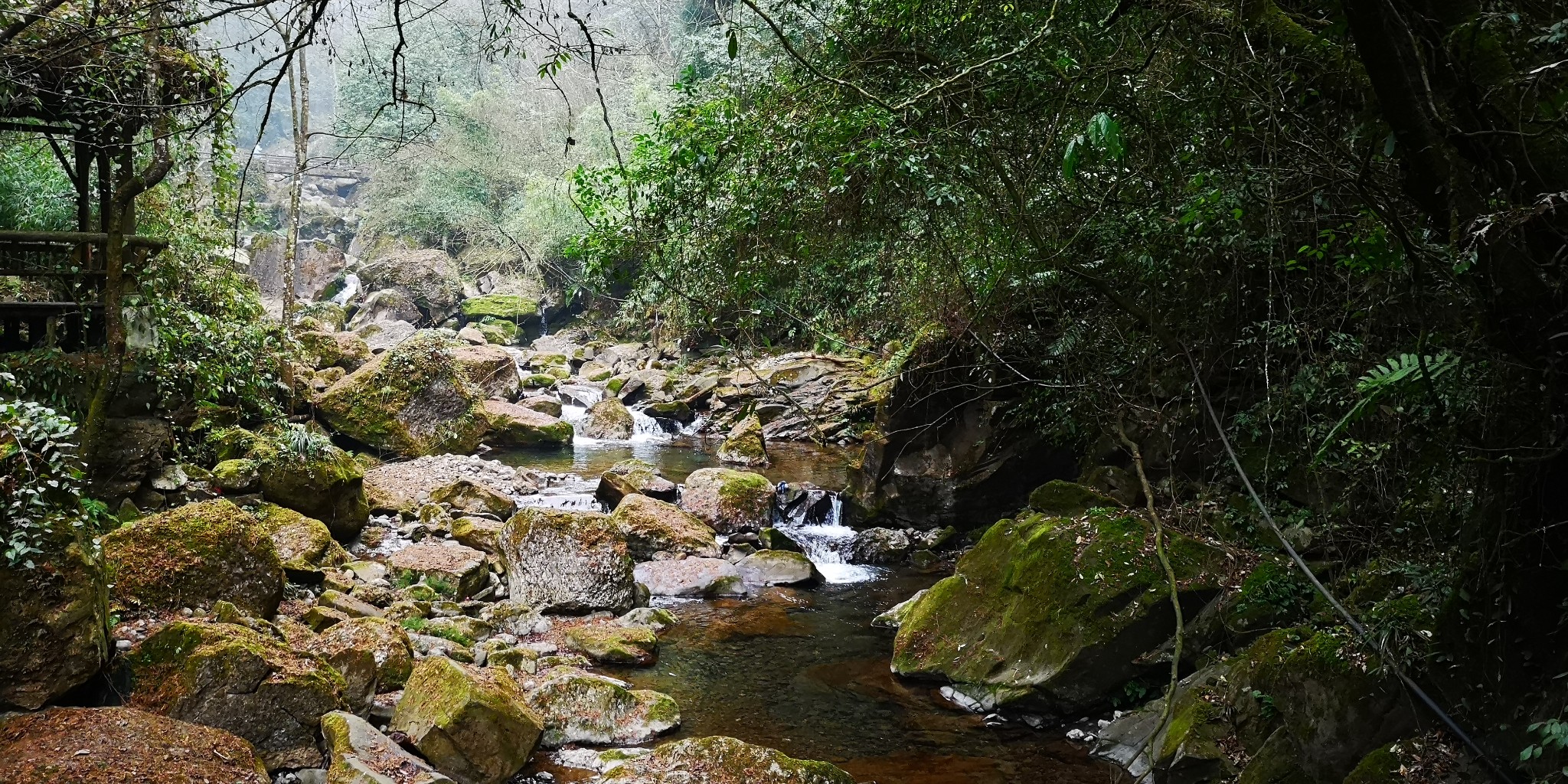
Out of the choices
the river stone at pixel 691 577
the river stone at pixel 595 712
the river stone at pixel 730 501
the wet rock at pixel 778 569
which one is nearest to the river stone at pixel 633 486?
the river stone at pixel 730 501

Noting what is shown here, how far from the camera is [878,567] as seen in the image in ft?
35.1

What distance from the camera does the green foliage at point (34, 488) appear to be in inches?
154

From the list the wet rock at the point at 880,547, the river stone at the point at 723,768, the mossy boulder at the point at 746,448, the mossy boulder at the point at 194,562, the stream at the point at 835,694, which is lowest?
the stream at the point at 835,694

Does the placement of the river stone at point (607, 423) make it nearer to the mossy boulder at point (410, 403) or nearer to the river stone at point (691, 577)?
the mossy boulder at point (410, 403)

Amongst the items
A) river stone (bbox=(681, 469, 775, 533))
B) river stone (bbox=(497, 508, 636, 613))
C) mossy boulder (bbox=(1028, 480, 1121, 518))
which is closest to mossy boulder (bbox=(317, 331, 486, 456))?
river stone (bbox=(681, 469, 775, 533))

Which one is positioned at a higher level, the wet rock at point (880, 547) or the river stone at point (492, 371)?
the river stone at point (492, 371)

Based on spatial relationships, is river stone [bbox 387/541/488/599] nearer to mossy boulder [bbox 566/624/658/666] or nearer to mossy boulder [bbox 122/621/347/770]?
mossy boulder [bbox 566/624/658/666]

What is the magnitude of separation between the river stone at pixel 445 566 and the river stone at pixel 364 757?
3.72 m

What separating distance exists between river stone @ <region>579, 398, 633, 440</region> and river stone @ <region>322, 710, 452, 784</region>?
13.3m

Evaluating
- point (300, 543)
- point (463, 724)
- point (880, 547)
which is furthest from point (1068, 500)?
point (300, 543)

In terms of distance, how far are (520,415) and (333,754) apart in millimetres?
12471

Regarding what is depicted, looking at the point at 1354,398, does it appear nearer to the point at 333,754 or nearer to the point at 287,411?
the point at 333,754

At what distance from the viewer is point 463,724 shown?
16.5 feet

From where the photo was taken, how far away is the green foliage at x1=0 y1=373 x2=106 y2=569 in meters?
3.90
